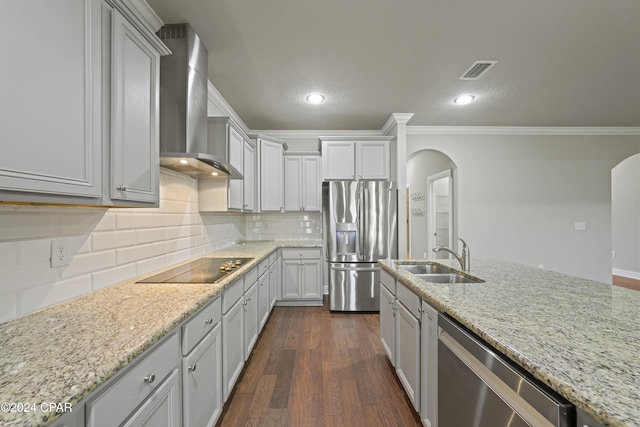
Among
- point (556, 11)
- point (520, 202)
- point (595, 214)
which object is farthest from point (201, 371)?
point (595, 214)

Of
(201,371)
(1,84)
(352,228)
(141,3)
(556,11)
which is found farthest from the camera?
(352,228)

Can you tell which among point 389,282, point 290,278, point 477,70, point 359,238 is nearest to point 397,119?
point 477,70

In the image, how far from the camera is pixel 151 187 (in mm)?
1434

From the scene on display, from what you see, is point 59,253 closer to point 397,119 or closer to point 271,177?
point 271,177

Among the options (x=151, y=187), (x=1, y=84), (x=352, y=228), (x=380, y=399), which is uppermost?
(x=1, y=84)

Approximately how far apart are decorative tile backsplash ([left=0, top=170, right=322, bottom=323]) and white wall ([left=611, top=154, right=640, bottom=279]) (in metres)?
8.07

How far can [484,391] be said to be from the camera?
3.30ft

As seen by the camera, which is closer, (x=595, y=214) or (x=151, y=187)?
(x=151, y=187)

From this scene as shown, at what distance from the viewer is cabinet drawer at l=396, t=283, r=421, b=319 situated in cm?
161

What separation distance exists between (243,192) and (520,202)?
4.24 meters

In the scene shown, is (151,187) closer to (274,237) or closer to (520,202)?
(274,237)

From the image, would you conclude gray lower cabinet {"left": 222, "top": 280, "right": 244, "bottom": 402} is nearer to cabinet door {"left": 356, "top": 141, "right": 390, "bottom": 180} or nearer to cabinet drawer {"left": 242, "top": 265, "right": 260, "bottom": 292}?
cabinet drawer {"left": 242, "top": 265, "right": 260, "bottom": 292}

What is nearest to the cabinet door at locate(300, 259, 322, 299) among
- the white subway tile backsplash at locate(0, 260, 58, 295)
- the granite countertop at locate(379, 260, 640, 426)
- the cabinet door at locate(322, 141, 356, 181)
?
the cabinet door at locate(322, 141, 356, 181)

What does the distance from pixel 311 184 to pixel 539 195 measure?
3.63 metres
